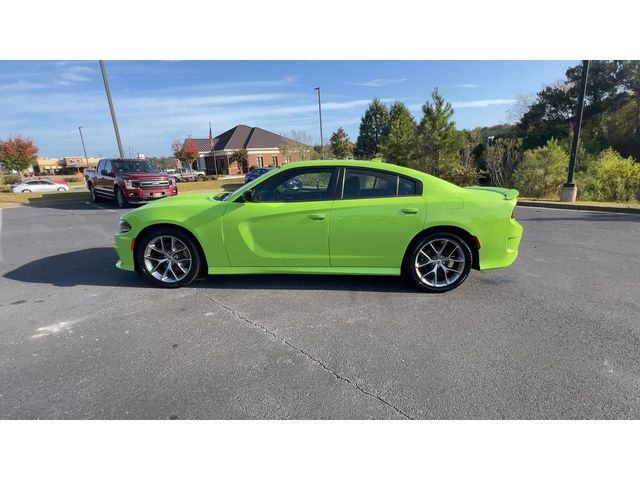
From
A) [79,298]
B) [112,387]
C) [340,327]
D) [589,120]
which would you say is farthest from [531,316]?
[589,120]

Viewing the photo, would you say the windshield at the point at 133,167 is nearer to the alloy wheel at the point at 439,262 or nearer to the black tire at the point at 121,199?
the black tire at the point at 121,199

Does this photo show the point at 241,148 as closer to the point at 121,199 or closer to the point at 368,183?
the point at 121,199

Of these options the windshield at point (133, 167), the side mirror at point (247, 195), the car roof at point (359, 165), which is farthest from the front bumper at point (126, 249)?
the windshield at point (133, 167)

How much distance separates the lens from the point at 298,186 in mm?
3891

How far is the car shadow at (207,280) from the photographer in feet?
13.3

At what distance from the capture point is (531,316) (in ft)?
10.8

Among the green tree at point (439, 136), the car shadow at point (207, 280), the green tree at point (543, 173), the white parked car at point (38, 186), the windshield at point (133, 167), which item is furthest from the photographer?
the white parked car at point (38, 186)

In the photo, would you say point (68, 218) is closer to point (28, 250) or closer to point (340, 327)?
point (28, 250)

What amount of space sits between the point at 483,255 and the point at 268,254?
2.44 metres

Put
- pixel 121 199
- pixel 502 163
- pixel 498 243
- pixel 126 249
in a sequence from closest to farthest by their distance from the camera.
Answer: pixel 498 243, pixel 126 249, pixel 121 199, pixel 502 163

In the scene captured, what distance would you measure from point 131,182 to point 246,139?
38461mm

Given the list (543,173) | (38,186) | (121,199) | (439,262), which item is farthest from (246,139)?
(439,262)

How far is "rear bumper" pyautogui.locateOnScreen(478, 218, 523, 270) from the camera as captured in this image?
3.76 meters

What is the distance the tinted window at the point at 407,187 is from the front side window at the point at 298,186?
0.75 m
